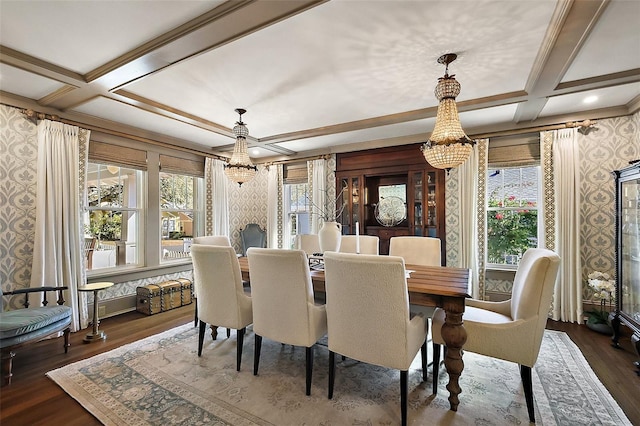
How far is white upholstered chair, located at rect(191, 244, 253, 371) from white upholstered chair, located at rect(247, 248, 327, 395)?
0.21 meters

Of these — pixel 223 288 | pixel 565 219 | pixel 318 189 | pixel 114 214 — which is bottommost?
pixel 223 288

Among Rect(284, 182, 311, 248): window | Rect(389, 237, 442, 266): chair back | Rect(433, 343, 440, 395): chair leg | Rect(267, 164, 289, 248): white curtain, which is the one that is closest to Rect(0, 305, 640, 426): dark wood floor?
Rect(433, 343, 440, 395): chair leg

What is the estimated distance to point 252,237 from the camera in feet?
18.1

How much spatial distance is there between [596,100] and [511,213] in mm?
1571

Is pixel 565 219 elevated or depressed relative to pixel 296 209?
depressed

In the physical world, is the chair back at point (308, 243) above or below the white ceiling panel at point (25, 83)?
below

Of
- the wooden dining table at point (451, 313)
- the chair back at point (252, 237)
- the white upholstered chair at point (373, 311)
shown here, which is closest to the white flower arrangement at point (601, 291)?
the wooden dining table at point (451, 313)

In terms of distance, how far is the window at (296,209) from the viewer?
557 cm

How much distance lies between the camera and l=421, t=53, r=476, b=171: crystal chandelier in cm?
221

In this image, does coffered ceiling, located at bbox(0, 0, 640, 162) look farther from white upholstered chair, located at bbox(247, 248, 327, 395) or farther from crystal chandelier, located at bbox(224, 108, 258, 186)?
white upholstered chair, located at bbox(247, 248, 327, 395)

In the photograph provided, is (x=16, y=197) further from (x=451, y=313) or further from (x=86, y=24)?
(x=451, y=313)

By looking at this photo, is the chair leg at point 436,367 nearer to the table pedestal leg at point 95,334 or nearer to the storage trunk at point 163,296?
the table pedestal leg at point 95,334

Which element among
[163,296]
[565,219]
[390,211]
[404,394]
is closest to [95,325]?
[163,296]

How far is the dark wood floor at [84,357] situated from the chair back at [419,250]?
1.50 m
